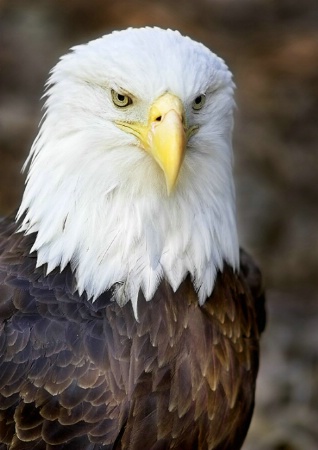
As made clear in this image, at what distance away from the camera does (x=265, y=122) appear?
8.40 metres

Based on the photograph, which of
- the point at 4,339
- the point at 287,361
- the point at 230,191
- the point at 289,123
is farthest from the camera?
the point at 289,123

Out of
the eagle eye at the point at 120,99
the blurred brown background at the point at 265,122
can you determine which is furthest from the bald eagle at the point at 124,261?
the blurred brown background at the point at 265,122

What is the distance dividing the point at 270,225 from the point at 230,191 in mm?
3910

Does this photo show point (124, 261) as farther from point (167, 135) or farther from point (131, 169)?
point (167, 135)

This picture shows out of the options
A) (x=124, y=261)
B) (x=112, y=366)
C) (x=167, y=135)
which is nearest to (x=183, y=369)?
(x=112, y=366)

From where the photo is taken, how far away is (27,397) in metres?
3.56

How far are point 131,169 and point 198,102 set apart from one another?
33cm

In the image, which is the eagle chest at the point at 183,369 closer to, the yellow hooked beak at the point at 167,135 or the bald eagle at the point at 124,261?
the bald eagle at the point at 124,261

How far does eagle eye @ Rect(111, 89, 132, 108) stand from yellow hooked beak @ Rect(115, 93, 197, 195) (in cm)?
10

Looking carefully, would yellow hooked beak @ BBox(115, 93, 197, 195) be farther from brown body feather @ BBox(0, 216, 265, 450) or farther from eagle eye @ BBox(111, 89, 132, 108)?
brown body feather @ BBox(0, 216, 265, 450)

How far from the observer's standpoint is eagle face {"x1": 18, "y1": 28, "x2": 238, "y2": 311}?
353 cm

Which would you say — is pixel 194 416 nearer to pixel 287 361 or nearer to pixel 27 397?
pixel 27 397

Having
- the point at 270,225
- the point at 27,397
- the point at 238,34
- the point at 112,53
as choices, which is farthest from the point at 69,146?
the point at 238,34

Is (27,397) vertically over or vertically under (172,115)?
under
